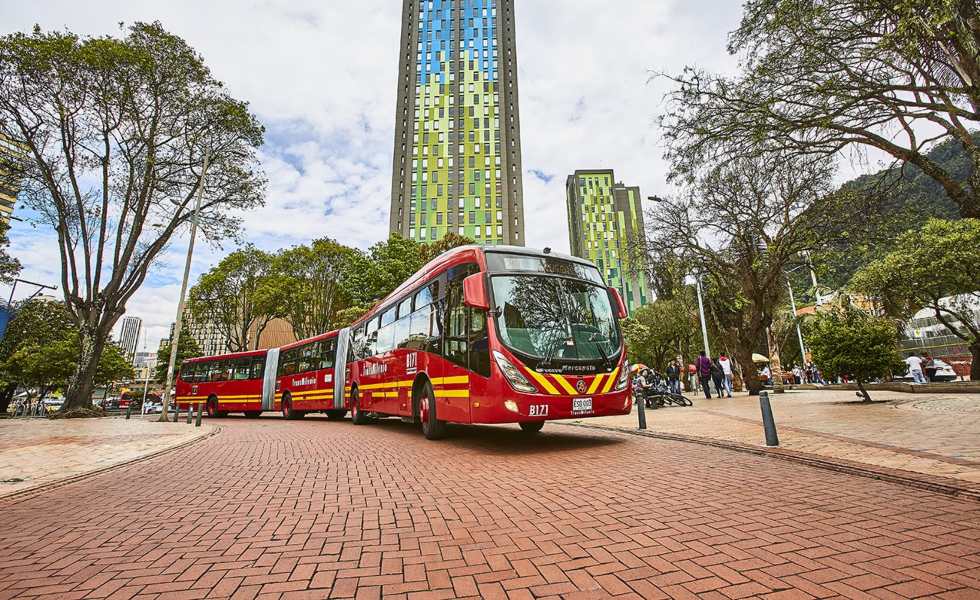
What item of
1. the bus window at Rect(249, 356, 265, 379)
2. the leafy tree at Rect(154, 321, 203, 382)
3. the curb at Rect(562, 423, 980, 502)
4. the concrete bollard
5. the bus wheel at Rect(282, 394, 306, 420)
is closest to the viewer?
the curb at Rect(562, 423, 980, 502)

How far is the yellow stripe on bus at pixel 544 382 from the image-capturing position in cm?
669

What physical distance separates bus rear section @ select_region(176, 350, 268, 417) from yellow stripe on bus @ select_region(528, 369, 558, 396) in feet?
56.9

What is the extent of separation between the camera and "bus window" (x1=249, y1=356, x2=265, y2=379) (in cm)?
2028

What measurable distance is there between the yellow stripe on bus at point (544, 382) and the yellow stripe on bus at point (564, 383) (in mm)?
153

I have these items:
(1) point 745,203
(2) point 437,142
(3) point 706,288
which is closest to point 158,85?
(1) point 745,203

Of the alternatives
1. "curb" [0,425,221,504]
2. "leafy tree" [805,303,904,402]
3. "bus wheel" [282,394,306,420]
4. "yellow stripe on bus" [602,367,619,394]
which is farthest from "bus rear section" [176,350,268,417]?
"leafy tree" [805,303,904,402]

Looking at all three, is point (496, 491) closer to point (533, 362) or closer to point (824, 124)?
point (533, 362)

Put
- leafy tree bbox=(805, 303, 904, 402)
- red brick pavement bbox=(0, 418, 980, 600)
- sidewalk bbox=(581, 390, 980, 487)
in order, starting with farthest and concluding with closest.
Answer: leafy tree bbox=(805, 303, 904, 402), sidewalk bbox=(581, 390, 980, 487), red brick pavement bbox=(0, 418, 980, 600)

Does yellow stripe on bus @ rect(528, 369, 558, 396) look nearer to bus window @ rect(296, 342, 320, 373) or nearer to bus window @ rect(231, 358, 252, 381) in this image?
bus window @ rect(296, 342, 320, 373)

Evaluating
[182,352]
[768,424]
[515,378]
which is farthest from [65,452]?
[182,352]

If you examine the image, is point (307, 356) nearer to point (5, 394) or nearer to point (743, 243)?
point (743, 243)

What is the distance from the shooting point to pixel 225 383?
21875 mm

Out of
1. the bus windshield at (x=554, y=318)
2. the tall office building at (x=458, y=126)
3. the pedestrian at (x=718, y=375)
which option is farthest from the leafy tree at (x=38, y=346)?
the pedestrian at (x=718, y=375)

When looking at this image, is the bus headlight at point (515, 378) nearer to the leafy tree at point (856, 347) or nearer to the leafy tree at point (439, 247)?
the leafy tree at point (856, 347)
